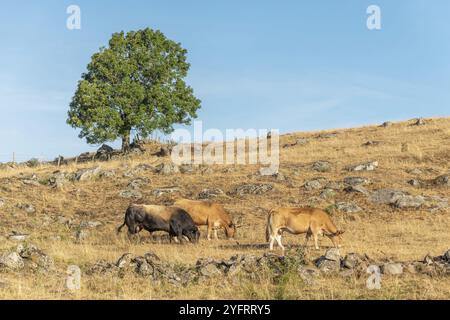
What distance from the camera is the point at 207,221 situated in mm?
A: 25875

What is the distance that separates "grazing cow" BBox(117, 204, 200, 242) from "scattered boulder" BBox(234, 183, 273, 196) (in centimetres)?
1190

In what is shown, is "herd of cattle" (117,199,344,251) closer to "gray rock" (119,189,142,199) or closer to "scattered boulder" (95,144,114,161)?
"gray rock" (119,189,142,199)

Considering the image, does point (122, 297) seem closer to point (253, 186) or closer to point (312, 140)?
point (253, 186)

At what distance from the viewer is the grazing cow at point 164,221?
24.1 meters

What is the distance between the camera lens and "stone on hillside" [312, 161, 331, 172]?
42125 millimetres

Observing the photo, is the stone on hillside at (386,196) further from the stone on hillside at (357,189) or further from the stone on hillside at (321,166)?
the stone on hillside at (321,166)

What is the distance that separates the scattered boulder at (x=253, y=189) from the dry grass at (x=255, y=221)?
674mm

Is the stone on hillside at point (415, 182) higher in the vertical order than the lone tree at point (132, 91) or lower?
lower

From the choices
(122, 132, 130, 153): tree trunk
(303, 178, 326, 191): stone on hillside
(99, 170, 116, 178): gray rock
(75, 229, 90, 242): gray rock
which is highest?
(122, 132, 130, 153): tree trunk

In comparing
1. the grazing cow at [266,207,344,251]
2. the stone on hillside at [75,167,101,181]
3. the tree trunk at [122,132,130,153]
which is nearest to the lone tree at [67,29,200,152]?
the tree trunk at [122,132,130,153]

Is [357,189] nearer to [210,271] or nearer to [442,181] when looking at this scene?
[442,181]

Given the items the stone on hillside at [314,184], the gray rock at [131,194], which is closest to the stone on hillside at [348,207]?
the stone on hillside at [314,184]

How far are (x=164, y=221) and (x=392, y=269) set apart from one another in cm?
1103

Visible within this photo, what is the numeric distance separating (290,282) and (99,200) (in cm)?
2414
